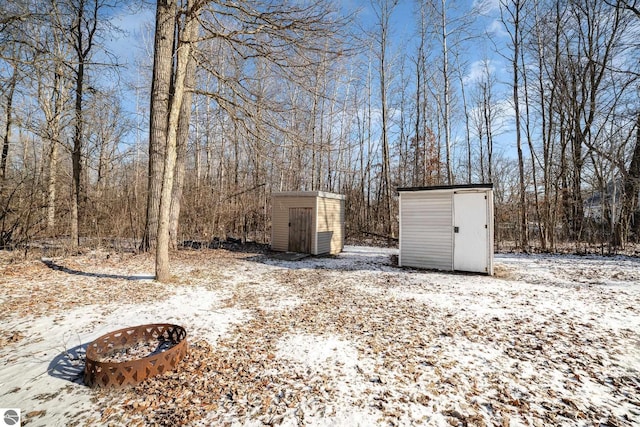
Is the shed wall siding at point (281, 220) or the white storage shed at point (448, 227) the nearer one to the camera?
the white storage shed at point (448, 227)

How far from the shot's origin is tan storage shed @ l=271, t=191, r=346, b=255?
33.6 feet

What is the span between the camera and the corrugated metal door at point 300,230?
10414 millimetres

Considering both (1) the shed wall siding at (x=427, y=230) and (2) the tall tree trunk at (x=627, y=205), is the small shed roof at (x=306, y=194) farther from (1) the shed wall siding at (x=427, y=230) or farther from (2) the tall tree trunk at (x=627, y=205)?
(2) the tall tree trunk at (x=627, y=205)

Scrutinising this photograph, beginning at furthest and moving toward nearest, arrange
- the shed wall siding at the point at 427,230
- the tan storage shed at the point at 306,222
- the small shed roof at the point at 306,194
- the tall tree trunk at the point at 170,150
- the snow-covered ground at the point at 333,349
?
the tan storage shed at the point at 306,222 → the small shed roof at the point at 306,194 → the shed wall siding at the point at 427,230 → the tall tree trunk at the point at 170,150 → the snow-covered ground at the point at 333,349

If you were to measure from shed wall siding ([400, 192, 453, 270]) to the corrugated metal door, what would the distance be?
134 inches

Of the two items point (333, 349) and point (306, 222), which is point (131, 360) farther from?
point (306, 222)

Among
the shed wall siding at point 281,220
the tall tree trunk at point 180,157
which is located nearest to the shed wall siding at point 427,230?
the shed wall siding at point 281,220

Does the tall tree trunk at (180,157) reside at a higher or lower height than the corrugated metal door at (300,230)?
higher

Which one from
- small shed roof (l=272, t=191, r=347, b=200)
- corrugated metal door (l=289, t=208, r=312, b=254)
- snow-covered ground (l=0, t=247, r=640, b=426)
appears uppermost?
small shed roof (l=272, t=191, r=347, b=200)

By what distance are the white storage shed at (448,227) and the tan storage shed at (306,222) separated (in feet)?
9.98

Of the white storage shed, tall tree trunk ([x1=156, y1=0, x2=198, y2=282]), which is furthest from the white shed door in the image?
tall tree trunk ([x1=156, y1=0, x2=198, y2=282])

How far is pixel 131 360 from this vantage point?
2.57 meters

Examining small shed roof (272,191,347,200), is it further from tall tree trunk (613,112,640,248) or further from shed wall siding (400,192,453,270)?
tall tree trunk (613,112,640,248)

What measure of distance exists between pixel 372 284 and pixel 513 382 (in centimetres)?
377
